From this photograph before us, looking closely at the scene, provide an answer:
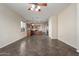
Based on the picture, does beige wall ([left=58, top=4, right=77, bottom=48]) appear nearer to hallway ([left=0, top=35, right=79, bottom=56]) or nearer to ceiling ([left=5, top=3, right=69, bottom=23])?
ceiling ([left=5, top=3, right=69, bottom=23])

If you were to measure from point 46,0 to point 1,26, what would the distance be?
4.81 metres

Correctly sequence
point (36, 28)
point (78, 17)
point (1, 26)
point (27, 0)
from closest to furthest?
point (27, 0)
point (78, 17)
point (1, 26)
point (36, 28)

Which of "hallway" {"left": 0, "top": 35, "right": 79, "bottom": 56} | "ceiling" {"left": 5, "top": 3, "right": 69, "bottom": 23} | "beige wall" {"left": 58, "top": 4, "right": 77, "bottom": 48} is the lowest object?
"hallway" {"left": 0, "top": 35, "right": 79, "bottom": 56}

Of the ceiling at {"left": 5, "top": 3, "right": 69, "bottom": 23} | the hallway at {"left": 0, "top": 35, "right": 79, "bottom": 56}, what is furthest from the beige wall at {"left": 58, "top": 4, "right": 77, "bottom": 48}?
the hallway at {"left": 0, "top": 35, "right": 79, "bottom": 56}

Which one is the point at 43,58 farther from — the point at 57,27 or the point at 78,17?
the point at 57,27

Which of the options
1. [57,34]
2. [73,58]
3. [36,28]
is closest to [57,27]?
[57,34]

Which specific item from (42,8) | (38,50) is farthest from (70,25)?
(38,50)

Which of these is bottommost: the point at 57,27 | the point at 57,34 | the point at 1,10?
the point at 57,34

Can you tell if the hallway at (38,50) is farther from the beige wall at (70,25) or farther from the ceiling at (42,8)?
the ceiling at (42,8)

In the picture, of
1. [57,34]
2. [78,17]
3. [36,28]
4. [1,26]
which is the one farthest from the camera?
[36,28]

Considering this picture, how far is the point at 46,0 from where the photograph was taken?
113cm

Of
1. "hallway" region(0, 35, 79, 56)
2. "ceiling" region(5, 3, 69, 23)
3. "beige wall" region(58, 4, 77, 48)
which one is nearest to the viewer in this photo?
"hallway" region(0, 35, 79, 56)

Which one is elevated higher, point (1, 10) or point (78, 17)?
point (1, 10)

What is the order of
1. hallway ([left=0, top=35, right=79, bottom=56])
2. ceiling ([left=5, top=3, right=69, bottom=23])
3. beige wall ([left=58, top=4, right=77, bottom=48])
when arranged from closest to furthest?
hallway ([left=0, top=35, right=79, bottom=56])
beige wall ([left=58, top=4, right=77, bottom=48])
ceiling ([left=5, top=3, right=69, bottom=23])
